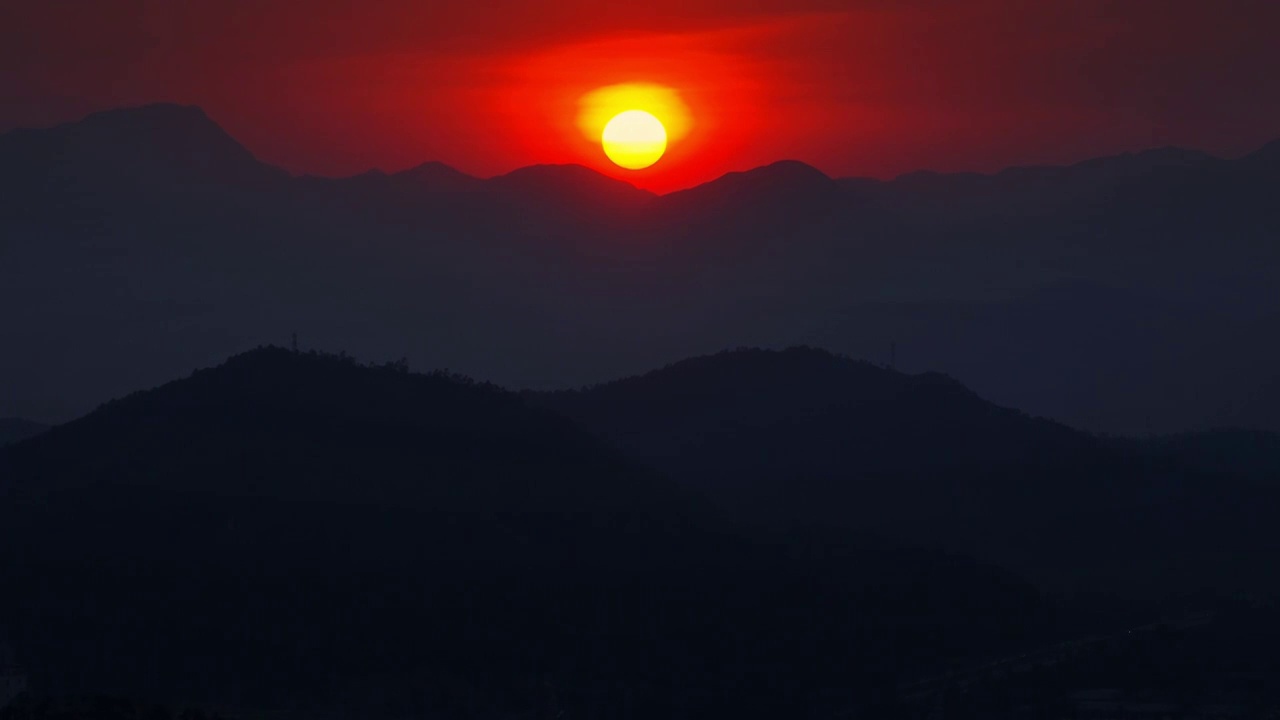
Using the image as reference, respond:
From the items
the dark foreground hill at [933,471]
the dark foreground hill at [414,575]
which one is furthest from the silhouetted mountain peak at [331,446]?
the dark foreground hill at [933,471]

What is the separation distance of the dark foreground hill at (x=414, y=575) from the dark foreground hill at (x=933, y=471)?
978 centimetres

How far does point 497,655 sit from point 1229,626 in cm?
2668

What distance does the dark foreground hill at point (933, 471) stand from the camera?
77.6 m

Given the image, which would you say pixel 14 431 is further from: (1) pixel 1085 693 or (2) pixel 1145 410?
(2) pixel 1145 410

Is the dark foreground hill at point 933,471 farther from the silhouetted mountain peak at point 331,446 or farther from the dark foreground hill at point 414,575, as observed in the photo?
the silhouetted mountain peak at point 331,446

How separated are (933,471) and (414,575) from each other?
119 feet

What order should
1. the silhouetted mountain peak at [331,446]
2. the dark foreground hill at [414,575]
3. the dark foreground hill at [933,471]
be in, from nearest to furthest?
the dark foreground hill at [414,575] → the silhouetted mountain peak at [331,446] → the dark foreground hill at [933,471]

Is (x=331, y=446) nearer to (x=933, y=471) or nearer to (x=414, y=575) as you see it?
(x=414, y=575)

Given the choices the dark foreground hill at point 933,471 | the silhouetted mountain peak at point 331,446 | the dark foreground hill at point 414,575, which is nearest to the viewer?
the dark foreground hill at point 414,575

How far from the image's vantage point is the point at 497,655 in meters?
54.3

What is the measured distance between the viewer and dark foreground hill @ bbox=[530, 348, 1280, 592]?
77625 mm

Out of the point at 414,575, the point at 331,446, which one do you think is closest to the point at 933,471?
the point at 331,446

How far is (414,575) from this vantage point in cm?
5750

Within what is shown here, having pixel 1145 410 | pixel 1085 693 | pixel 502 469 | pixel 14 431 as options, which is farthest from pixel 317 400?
pixel 1145 410
